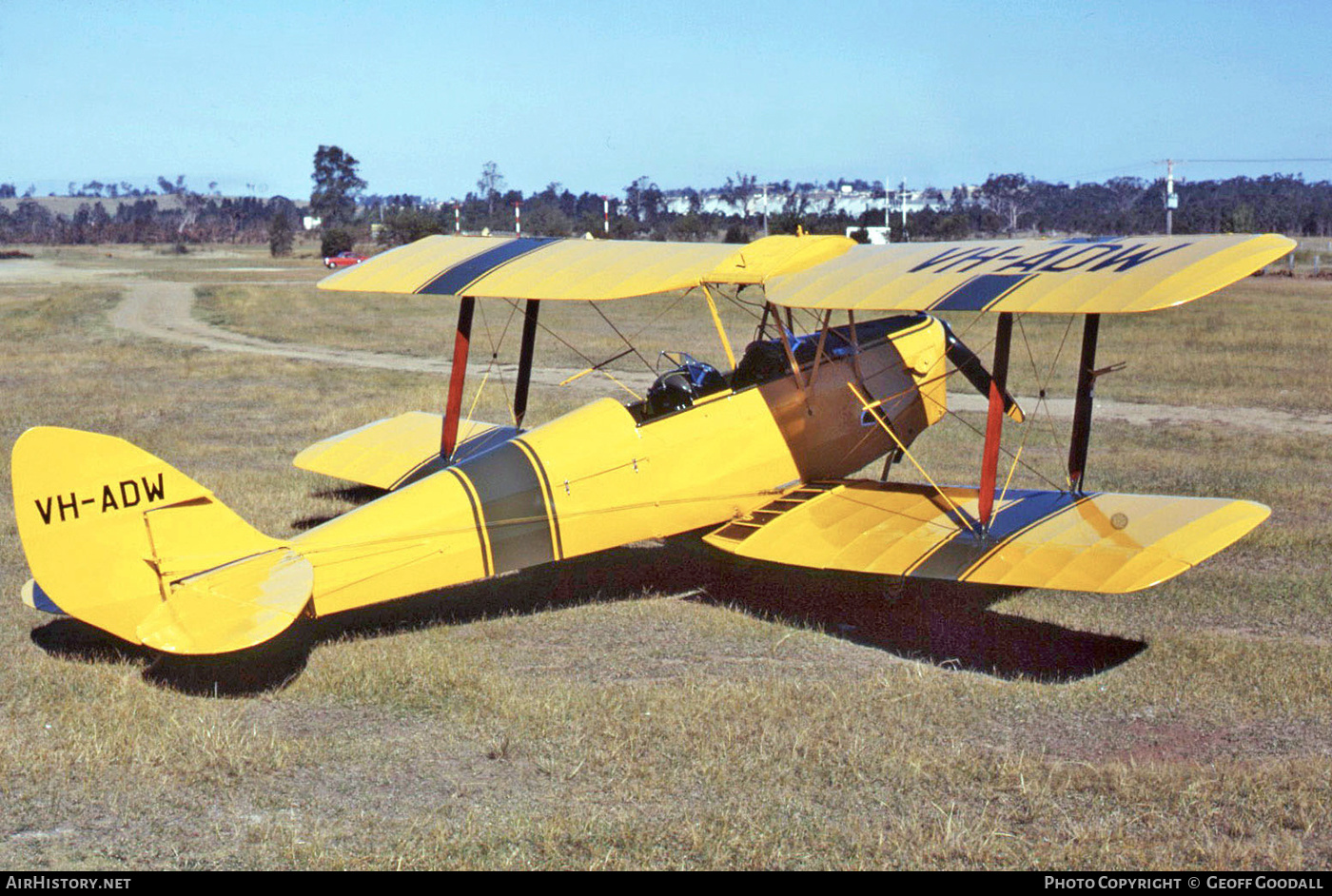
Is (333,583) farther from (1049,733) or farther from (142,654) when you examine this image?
(1049,733)

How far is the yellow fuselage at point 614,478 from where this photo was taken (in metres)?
6.74

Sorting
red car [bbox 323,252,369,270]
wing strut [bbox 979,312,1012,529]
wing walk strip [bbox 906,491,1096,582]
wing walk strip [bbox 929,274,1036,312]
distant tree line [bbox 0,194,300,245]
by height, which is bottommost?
wing walk strip [bbox 906,491,1096,582]

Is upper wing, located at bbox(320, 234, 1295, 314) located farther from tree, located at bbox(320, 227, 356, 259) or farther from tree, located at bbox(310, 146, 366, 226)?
tree, located at bbox(310, 146, 366, 226)

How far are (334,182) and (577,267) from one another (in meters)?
87.1

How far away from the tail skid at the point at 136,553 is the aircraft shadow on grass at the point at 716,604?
0.66 meters

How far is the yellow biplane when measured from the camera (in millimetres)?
5770

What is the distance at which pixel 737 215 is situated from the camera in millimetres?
62938

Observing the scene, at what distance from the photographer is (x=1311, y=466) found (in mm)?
12281

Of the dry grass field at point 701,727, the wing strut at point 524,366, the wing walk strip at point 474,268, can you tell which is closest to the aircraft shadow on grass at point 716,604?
the dry grass field at point 701,727

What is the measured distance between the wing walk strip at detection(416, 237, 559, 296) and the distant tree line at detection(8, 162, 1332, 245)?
21512 millimetres

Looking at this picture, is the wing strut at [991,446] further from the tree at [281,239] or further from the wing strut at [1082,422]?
the tree at [281,239]

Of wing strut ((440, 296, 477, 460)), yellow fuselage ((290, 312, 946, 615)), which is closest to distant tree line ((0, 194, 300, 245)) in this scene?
wing strut ((440, 296, 477, 460))

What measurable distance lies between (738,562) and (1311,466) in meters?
6.75
